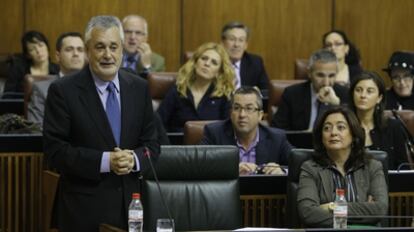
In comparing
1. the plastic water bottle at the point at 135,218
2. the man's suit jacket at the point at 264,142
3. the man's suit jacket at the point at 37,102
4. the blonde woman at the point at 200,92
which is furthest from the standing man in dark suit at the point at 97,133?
the blonde woman at the point at 200,92

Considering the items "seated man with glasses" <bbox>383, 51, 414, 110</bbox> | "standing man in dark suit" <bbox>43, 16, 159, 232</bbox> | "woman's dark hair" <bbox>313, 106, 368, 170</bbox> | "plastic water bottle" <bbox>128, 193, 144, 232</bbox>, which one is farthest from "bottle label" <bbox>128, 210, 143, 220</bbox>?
"seated man with glasses" <bbox>383, 51, 414, 110</bbox>

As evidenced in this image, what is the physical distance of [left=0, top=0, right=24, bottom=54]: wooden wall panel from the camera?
33.6ft

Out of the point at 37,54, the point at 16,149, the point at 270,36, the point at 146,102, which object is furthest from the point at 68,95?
the point at 270,36

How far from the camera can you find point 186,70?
7840mm

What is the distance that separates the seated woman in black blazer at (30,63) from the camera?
351 inches

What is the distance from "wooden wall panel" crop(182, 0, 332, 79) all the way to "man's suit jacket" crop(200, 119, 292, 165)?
174 inches

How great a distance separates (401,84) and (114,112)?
4290mm

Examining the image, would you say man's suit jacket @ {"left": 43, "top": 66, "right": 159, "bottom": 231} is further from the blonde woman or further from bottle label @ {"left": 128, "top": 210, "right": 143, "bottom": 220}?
the blonde woman

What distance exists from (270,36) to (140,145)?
20.8 ft

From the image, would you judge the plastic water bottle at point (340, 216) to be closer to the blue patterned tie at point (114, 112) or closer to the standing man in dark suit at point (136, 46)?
the blue patterned tie at point (114, 112)

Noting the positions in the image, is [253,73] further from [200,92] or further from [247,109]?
[247,109]

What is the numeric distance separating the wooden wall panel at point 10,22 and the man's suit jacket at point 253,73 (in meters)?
2.37

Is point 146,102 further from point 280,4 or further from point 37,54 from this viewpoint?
point 280,4

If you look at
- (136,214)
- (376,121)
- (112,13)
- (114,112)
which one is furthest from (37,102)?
(136,214)
